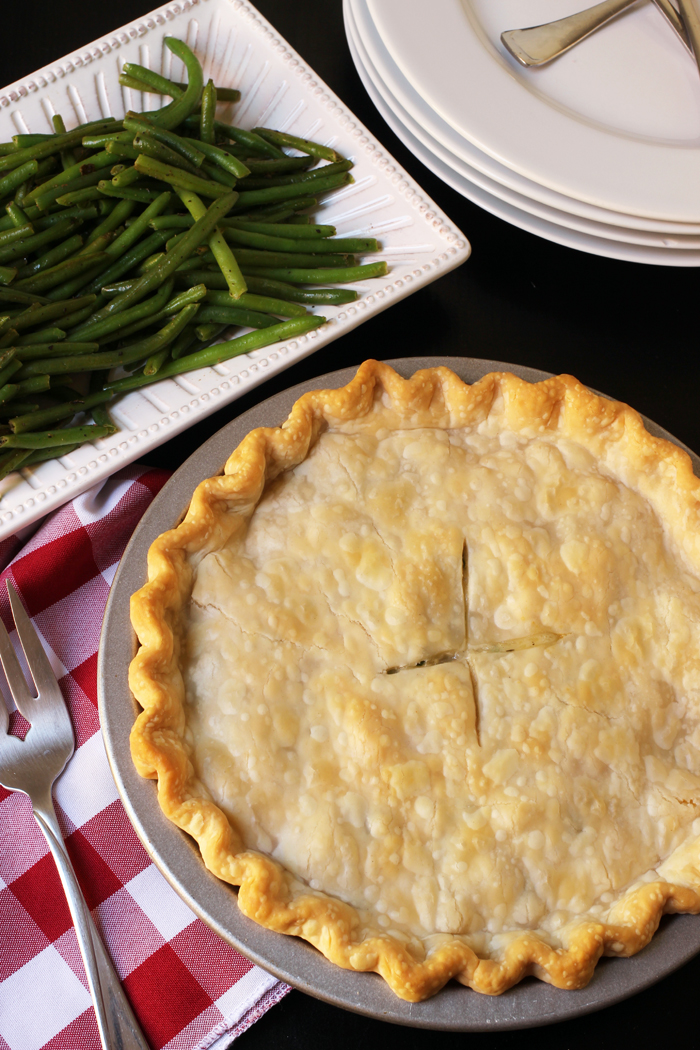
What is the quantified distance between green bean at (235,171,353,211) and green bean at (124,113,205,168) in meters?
0.20

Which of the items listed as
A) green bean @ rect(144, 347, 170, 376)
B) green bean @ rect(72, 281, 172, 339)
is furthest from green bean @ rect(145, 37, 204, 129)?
green bean @ rect(144, 347, 170, 376)

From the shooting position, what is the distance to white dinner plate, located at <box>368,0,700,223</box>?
2.89m

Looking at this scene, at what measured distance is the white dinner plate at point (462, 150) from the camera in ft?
9.45

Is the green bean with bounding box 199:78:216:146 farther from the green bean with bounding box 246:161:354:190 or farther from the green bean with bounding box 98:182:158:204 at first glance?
the green bean with bounding box 98:182:158:204

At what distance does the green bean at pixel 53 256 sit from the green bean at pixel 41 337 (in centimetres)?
25

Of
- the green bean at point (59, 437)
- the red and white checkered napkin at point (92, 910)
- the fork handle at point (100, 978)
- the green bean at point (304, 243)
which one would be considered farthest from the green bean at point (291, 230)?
the fork handle at point (100, 978)

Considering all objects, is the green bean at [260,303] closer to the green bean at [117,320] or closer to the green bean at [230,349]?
Result: the green bean at [230,349]

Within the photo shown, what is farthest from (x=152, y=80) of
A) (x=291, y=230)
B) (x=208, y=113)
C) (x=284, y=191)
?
(x=291, y=230)

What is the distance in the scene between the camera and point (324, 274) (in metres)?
3.04

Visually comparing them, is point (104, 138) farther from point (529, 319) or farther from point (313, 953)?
point (313, 953)

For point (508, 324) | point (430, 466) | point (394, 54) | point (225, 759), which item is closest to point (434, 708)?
point (225, 759)

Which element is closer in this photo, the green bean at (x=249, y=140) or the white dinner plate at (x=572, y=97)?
the white dinner plate at (x=572, y=97)

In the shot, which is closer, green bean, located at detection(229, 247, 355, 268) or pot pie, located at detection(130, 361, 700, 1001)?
pot pie, located at detection(130, 361, 700, 1001)

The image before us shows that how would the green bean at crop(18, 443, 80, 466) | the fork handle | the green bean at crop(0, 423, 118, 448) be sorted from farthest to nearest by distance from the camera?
the green bean at crop(18, 443, 80, 466), the green bean at crop(0, 423, 118, 448), the fork handle
